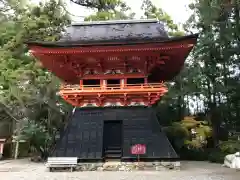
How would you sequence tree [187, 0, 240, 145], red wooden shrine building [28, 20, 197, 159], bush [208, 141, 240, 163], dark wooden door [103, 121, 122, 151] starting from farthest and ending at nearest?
tree [187, 0, 240, 145], bush [208, 141, 240, 163], dark wooden door [103, 121, 122, 151], red wooden shrine building [28, 20, 197, 159]

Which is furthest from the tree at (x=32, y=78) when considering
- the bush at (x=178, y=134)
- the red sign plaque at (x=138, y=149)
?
the red sign plaque at (x=138, y=149)

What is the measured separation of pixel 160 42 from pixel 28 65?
10934mm

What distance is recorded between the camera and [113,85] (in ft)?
44.2

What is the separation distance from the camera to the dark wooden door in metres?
13.6

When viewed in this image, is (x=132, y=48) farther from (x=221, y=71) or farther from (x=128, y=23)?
(x=221, y=71)

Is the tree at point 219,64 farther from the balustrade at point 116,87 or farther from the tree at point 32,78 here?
the tree at point 32,78

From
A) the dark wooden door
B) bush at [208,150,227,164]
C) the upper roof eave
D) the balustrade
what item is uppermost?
the upper roof eave

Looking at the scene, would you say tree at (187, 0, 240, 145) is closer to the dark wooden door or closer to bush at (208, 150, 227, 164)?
bush at (208, 150, 227, 164)

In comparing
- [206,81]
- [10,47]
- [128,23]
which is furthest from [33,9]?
[206,81]

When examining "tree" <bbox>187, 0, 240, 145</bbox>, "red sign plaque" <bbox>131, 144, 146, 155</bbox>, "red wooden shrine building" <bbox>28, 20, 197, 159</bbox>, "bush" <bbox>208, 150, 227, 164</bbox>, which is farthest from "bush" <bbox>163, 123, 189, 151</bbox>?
"red sign plaque" <bbox>131, 144, 146, 155</bbox>

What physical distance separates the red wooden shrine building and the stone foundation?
1.14 ft

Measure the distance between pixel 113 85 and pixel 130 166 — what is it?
3.94m

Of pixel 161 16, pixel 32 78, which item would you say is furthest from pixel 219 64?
pixel 32 78

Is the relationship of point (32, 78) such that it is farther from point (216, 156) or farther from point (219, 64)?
point (219, 64)
